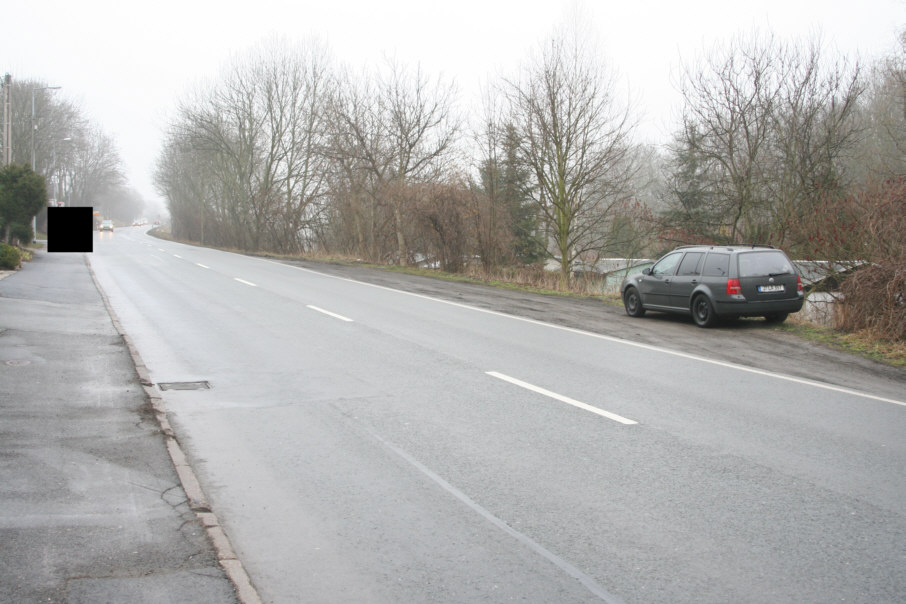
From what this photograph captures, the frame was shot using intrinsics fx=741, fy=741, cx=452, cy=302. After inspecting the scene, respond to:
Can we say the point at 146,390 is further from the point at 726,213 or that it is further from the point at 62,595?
the point at 726,213

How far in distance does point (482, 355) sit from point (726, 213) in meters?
16.4

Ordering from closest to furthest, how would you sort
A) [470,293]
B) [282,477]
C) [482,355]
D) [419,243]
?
[282,477]
[482,355]
[470,293]
[419,243]

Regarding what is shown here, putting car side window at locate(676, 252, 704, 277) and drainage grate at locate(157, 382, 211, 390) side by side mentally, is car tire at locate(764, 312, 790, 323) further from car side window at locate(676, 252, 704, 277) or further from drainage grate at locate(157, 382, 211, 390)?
drainage grate at locate(157, 382, 211, 390)

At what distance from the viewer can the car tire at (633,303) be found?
15.9 meters

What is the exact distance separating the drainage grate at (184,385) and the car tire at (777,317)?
34.6 ft

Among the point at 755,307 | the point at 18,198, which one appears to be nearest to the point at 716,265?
the point at 755,307

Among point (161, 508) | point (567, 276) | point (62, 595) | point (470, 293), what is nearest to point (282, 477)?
point (161, 508)

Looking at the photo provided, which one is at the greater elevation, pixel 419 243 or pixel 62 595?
pixel 419 243

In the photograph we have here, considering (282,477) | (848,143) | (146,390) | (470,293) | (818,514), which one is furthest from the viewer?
(848,143)

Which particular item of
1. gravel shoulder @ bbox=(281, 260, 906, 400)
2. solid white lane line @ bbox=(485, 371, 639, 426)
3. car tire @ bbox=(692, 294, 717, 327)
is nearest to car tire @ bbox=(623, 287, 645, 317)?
gravel shoulder @ bbox=(281, 260, 906, 400)

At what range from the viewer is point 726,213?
24.1 m

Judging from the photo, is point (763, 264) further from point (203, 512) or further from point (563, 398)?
point (203, 512)

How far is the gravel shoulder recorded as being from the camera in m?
9.70

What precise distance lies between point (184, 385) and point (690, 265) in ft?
33.3
